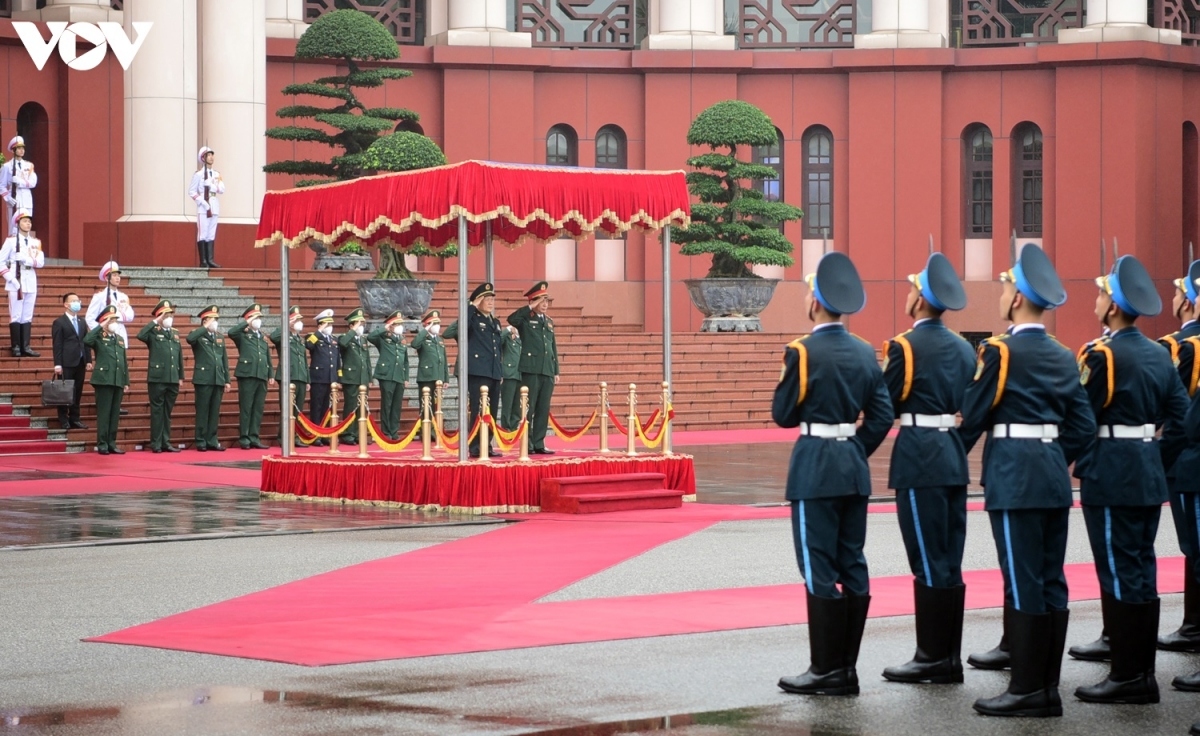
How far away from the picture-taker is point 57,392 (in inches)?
787

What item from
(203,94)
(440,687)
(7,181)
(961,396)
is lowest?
(440,687)

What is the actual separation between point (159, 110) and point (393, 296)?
18.5ft

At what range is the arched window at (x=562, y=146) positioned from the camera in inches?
1264

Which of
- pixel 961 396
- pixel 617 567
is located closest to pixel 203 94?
pixel 617 567

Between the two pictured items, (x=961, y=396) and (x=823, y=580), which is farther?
(x=961, y=396)

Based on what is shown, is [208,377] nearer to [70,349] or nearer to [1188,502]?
[70,349]

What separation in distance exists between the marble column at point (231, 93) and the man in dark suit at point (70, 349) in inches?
301

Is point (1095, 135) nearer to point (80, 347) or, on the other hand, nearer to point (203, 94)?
point (203, 94)

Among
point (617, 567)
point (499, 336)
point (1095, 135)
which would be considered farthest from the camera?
point (1095, 135)

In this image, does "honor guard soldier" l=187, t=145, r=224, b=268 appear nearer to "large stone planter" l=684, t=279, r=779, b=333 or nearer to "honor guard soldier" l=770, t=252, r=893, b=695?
"large stone planter" l=684, t=279, r=779, b=333

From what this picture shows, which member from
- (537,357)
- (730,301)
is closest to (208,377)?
(537,357)

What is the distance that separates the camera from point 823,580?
7121mm

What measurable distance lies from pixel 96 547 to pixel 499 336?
4492 mm

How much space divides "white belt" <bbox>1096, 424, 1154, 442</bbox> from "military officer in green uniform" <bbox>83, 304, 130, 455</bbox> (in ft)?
46.6
